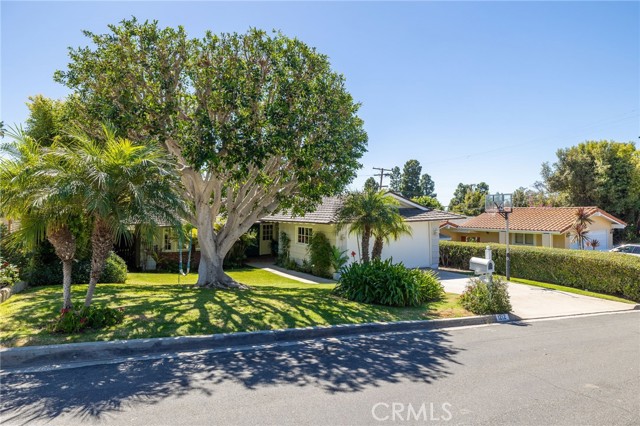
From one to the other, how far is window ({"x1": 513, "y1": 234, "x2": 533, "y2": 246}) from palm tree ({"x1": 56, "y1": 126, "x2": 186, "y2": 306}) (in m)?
27.5

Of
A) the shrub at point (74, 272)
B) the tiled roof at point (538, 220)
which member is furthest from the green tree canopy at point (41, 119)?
the tiled roof at point (538, 220)

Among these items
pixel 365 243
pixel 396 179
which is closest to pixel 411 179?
pixel 396 179

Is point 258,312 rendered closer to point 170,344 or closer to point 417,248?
point 170,344

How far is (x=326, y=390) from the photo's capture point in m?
4.78

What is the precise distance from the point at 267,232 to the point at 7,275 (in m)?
A: 17.0

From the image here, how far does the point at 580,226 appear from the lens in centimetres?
2527

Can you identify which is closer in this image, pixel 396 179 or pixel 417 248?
pixel 417 248

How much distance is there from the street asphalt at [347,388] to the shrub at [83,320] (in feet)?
3.98

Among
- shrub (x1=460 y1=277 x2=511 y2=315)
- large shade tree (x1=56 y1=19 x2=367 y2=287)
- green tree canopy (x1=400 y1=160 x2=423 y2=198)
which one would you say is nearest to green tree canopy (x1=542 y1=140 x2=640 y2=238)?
green tree canopy (x1=400 y1=160 x2=423 y2=198)

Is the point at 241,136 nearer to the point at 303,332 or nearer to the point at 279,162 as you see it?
the point at 279,162

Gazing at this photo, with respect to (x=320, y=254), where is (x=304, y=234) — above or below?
above

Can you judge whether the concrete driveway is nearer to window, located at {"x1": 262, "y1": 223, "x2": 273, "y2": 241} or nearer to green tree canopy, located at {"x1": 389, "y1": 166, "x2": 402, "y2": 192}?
window, located at {"x1": 262, "y1": 223, "x2": 273, "y2": 241}

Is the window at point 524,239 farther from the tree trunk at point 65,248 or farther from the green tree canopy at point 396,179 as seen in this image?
the green tree canopy at point 396,179

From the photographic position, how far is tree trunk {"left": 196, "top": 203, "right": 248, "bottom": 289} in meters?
12.6
